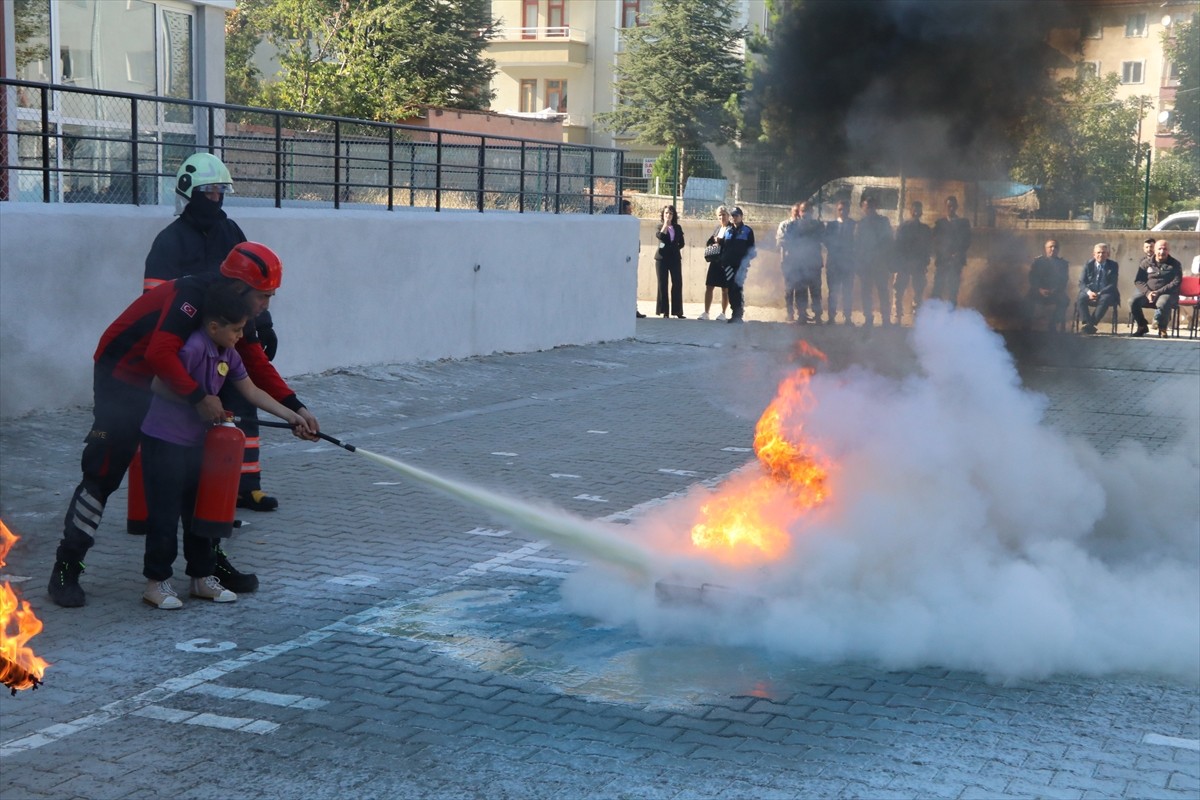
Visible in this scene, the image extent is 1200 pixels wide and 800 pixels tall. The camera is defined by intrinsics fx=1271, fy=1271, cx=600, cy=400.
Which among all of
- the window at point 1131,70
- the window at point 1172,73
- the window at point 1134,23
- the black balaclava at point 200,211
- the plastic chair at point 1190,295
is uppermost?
the window at point 1134,23

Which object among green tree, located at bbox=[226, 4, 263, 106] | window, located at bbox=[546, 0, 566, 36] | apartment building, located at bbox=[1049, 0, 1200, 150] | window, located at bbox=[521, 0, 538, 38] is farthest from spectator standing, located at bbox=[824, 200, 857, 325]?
window, located at bbox=[521, 0, 538, 38]

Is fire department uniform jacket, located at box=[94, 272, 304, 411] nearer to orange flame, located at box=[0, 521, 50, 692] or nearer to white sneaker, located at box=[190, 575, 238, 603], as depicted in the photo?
white sneaker, located at box=[190, 575, 238, 603]

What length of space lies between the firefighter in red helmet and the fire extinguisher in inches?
3.9

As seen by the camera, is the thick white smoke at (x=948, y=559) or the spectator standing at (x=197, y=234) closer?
the thick white smoke at (x=948, y=559)

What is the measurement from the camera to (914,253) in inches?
283

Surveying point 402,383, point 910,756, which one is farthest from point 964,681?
point 402,383

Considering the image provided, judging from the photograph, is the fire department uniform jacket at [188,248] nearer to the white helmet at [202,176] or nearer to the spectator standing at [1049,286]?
the white helmet at [202,176]

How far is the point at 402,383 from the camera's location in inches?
547

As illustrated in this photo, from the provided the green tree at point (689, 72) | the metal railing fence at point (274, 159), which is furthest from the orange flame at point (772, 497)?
the metal railing fence at point (274, 159)

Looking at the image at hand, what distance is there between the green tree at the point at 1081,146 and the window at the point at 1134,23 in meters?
0.23

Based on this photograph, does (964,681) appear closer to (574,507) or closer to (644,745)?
(644,745)

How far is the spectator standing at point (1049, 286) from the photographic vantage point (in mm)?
7393

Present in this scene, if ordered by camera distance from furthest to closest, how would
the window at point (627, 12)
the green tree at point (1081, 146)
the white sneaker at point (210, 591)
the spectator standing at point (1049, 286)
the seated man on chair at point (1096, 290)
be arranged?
1. the window at point (627, 12)
2. the seated man on chair at point (1096, 290)
3. the spectator standing at point (1049, 286)
4. the green tree at point (1081, 146)
5. the white sneaker at point (210, 591)

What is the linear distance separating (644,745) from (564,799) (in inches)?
21.8
